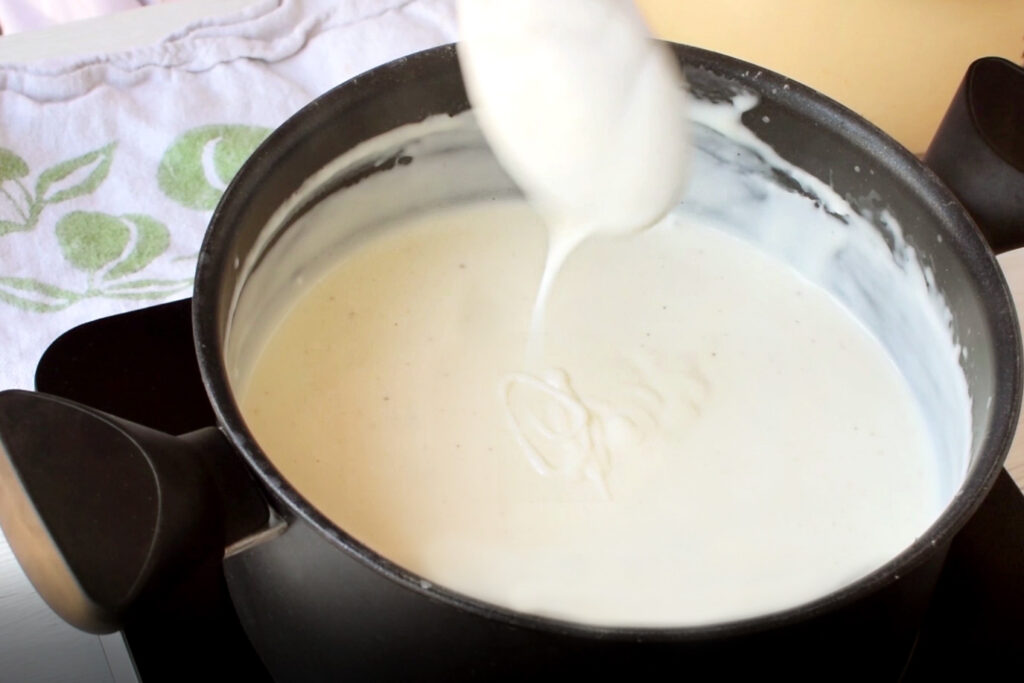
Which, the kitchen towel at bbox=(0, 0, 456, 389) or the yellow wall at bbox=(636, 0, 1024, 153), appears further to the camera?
the yellow wall at bbox=(636, 0, 1024, 153)

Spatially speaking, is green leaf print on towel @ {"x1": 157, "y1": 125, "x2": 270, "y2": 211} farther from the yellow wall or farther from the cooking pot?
the yellow wall

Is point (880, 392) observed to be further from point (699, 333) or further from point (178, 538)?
point (178, 538)

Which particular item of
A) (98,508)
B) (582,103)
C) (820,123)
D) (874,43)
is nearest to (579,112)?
(582,103)

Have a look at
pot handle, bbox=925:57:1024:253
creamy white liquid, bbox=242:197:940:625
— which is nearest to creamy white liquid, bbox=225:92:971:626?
creamy white liquid, bbox=242:197:940:625

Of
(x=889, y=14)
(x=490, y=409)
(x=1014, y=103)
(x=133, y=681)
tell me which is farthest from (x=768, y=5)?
(x=133, y=681)

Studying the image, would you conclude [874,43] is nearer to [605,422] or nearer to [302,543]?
[605,422]
